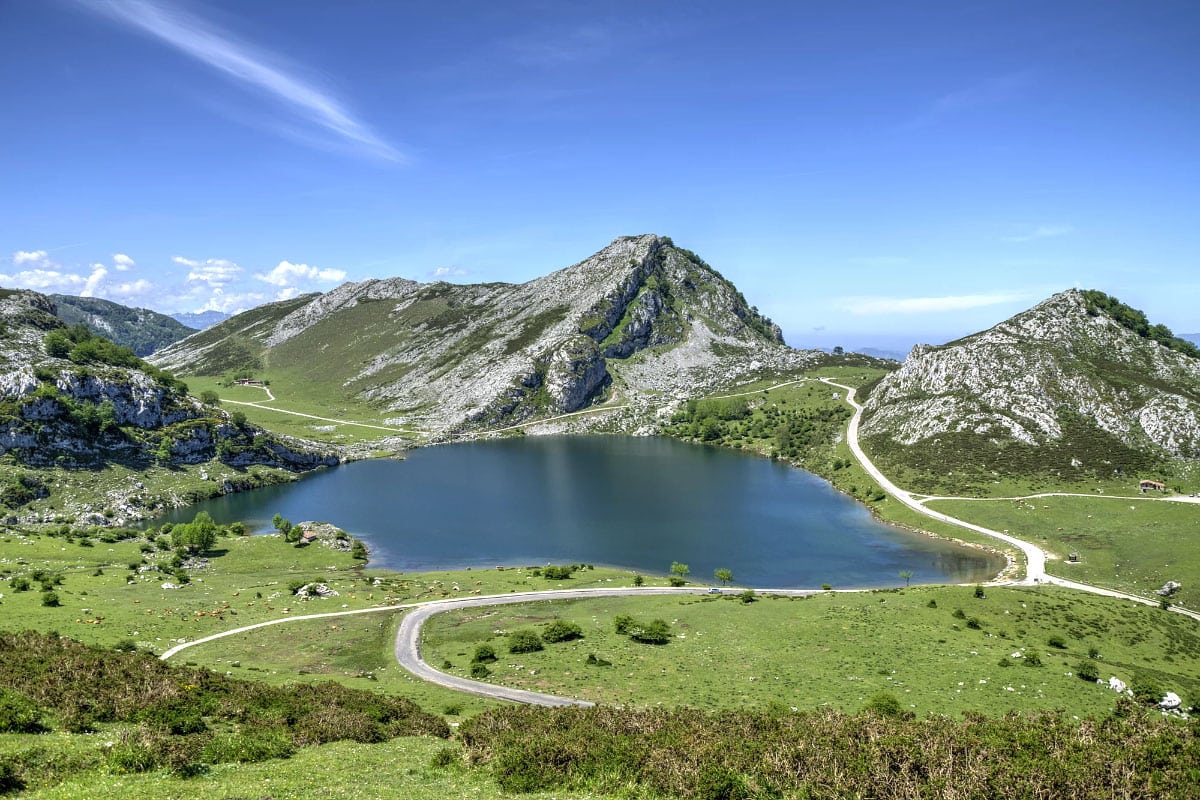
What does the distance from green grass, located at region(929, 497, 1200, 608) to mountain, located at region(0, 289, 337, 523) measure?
16491cm

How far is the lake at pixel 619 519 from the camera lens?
99438mm

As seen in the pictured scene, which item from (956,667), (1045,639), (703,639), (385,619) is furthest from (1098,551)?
(385,619)

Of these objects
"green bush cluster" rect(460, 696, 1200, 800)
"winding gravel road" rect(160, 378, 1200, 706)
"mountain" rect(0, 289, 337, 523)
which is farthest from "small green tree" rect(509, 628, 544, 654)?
"mountain" rect(0, 289, 337, 523)

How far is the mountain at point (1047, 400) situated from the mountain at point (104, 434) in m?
165

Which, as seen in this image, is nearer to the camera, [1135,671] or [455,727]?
[455,727]

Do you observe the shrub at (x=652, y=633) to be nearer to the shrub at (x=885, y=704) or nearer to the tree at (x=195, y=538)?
the shrub at (x=885, y=704)

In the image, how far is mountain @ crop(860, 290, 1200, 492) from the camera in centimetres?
13575

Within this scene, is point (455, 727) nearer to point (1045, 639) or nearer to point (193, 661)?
point (193, 661)

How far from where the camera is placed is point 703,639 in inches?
2361

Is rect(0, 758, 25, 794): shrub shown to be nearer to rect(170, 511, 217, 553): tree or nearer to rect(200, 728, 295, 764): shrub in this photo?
rect(200, 728, 295, 764): shrub

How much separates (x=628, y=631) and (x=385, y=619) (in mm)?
27092

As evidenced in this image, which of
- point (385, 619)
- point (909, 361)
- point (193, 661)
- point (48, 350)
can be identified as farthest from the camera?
point (909, 361)

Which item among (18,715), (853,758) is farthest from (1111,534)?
(18,715)

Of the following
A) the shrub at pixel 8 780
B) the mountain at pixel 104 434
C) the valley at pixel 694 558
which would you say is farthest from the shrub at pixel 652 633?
the mountain at pixel 104 434
